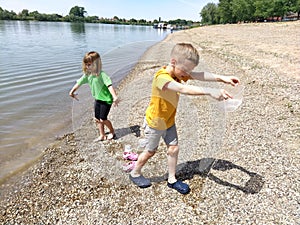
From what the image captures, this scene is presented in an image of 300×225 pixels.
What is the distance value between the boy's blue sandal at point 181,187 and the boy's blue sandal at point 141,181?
1.34ft

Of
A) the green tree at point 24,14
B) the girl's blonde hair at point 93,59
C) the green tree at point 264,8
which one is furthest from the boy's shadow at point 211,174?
the green tree at point 24,14

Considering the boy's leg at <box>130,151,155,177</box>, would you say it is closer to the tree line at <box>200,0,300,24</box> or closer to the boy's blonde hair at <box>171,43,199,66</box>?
the boy's blonde hair at <box>171,43,199,66</box>

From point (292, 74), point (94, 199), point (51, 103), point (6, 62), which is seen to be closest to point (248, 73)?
point (292, 74)

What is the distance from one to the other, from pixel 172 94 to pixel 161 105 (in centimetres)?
22

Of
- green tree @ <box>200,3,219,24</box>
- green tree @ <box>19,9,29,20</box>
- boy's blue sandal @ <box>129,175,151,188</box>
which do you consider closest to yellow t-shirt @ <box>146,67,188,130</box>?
boy's blue sandal @ <box>129,175,151,188</box>

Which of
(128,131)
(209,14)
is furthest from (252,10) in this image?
(128,131)

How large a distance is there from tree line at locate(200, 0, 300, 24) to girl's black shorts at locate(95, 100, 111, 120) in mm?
70547

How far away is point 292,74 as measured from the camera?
421 inches

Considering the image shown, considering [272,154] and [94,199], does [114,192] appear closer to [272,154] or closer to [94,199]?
[94,199]

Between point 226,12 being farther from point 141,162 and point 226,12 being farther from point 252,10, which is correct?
point 141,162

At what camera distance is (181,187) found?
386 cm

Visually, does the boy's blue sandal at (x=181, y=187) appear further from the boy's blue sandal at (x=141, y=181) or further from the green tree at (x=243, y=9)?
the green tree at (x=243, y=9)

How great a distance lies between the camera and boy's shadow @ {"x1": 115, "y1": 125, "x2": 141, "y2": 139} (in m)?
6.03

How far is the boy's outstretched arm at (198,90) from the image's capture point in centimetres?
269
